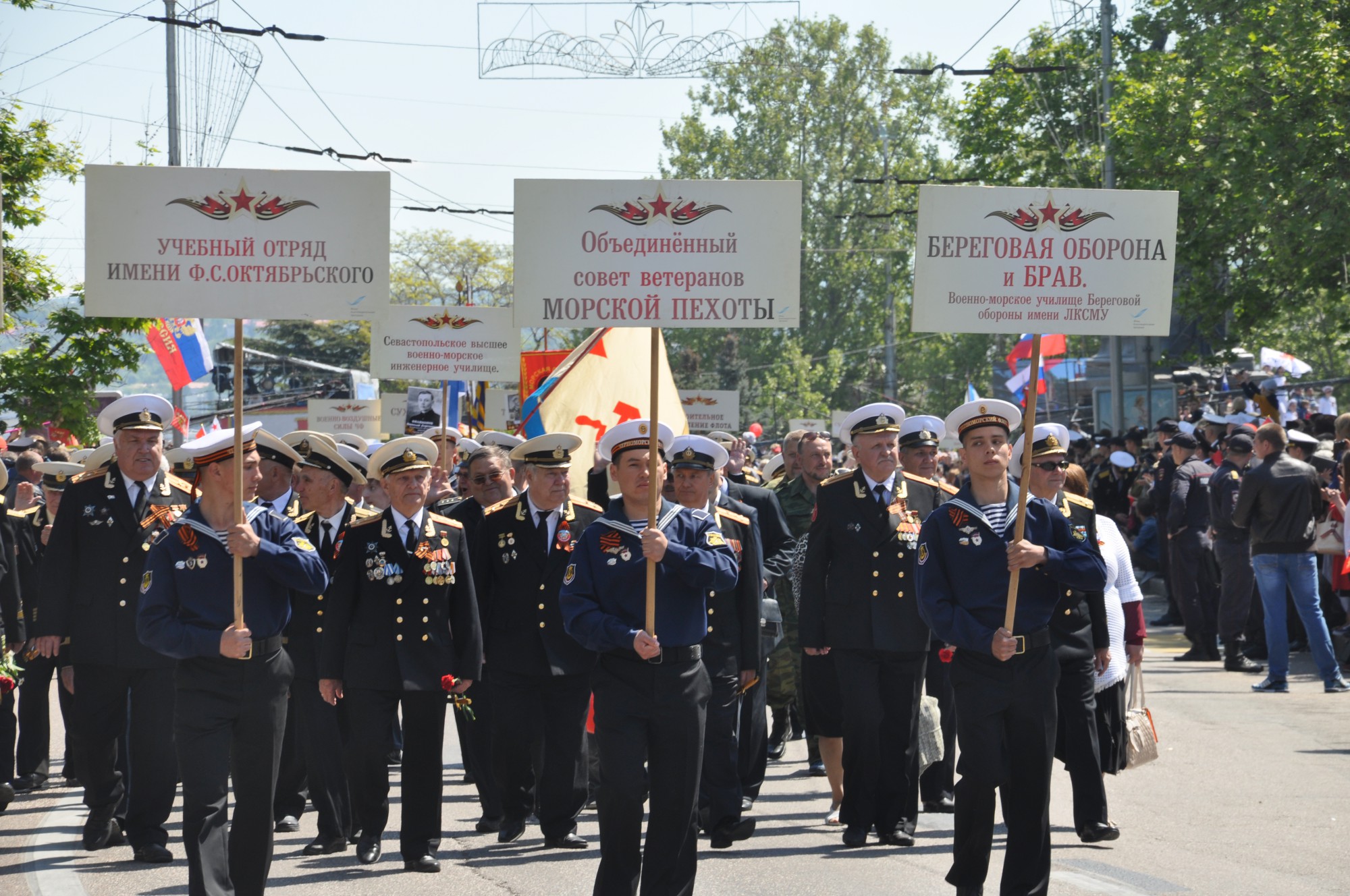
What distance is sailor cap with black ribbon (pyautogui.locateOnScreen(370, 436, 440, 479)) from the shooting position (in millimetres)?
8086

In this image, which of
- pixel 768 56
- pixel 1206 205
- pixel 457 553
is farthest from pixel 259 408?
pixel 457 553

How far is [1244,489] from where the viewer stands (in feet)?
44.0

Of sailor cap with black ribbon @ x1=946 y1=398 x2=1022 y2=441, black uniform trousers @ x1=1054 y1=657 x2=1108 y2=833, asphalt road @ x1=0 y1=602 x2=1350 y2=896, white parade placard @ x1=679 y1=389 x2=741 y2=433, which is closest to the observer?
sailor cap with black ribbon @ x1=946 y1=398 x2=1022 y2=441

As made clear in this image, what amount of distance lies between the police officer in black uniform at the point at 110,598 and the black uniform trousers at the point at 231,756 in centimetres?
187

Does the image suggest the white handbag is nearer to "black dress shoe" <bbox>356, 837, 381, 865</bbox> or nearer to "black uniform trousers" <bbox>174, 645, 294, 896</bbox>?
"black dress shoe" <bbox>356, 837, 381, 865</bbox>

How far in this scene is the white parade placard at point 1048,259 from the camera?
23.3ft

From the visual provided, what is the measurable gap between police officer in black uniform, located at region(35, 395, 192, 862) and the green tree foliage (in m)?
56.2

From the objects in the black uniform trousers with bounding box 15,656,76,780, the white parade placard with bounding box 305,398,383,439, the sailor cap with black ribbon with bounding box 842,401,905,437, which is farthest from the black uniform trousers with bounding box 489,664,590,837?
the white parade placard with bounding box 305,398,383,439

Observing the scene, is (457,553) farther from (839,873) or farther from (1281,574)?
(1281,574)

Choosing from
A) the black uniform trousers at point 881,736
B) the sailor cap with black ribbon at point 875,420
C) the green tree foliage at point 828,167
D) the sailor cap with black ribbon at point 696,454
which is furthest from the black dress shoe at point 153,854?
the green tree foliage at point 828,167

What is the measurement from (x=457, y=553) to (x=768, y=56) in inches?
2341

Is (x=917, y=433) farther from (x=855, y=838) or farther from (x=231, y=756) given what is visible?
(x=231, y=756)

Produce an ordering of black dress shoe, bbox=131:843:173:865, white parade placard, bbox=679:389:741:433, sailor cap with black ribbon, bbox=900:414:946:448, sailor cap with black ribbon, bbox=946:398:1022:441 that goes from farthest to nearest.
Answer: white parade placard, bbox=679:389:741:433
sailor cap with black ribbon, bbox=900:414:946:448
black dress shoe, bbox=131:843:173:865
sailor cap with black ribbon, bbox=946:398:1022:441

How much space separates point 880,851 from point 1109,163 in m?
26.1
